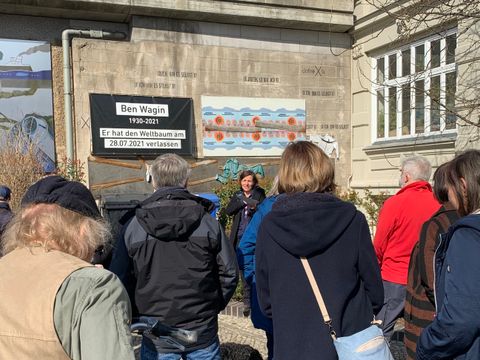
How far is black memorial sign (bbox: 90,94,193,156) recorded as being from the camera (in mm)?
9359

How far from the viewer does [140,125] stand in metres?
9.62

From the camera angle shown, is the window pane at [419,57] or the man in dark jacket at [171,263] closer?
the man in dark jacket at [171,263]

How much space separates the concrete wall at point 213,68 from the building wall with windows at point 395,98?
0.49 m

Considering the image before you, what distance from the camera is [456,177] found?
2.10 metres

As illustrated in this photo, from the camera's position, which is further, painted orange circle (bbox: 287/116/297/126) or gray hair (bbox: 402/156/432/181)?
painted orange circle (bbox: 287/116/297/126)

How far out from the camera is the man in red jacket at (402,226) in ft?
11.8

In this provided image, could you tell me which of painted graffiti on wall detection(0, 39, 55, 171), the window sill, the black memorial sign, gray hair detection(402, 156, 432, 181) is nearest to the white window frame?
the window sill

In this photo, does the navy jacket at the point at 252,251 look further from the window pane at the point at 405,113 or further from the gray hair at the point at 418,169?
the window pane at the point at 405,113

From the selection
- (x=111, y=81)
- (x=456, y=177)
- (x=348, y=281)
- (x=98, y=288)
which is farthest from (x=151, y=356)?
(x=111, y=81)

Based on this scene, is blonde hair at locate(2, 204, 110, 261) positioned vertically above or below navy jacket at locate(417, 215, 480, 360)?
above

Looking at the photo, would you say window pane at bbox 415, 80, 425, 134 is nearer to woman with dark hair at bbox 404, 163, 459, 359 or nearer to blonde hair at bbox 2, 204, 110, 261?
woman with dark hair at bbox 404, 163, 459, 359

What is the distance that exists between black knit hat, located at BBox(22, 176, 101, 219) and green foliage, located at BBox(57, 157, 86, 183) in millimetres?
7840

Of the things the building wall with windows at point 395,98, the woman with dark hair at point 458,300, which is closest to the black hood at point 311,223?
the woman with dark hair at point 458,300

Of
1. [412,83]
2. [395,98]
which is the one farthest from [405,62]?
[412,83]
